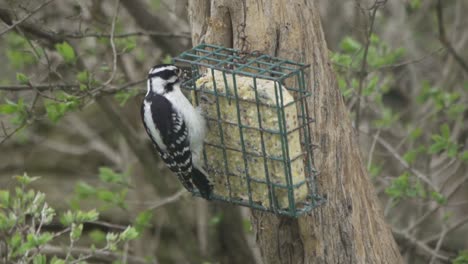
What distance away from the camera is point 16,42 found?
6355 millimetres

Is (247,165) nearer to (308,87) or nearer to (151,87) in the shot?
(308,87)

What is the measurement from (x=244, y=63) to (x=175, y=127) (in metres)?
0.66

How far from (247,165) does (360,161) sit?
28.2 inches

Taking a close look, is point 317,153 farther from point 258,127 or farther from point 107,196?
point 107,196

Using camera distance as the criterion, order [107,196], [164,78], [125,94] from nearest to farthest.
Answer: [164,78] → [125,94] → [107,196]

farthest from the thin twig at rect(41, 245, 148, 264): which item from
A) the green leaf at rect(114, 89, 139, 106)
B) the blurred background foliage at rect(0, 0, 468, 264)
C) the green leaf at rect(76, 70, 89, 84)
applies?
the green leaf at rect(76, 70, 89, 84)

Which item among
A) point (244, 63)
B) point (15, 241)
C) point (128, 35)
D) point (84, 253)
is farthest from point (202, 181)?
point (84, 253)

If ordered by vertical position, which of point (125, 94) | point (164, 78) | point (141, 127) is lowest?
point (141, 127)

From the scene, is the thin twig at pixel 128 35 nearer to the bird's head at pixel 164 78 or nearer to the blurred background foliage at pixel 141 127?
the blurred background foliage at pixel 141 127

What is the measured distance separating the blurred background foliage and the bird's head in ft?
1.61

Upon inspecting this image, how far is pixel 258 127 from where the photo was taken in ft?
13.5

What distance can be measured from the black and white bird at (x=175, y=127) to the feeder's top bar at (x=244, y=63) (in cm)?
33

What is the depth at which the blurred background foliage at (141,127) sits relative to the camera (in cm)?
524

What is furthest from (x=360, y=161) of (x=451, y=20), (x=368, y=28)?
(x=451, y=20)
